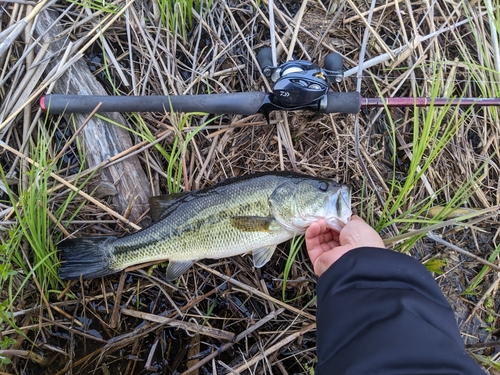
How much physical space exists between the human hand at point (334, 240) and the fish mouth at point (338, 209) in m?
0.05

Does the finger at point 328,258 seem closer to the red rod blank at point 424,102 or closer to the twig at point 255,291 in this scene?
the twig at point 255,291

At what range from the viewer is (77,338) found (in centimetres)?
336

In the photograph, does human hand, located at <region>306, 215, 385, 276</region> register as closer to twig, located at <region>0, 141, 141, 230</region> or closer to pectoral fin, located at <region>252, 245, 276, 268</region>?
pectoral fin, located at <region>252, 245, 276, 268</region>

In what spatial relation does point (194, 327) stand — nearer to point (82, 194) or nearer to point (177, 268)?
point (177, 268)

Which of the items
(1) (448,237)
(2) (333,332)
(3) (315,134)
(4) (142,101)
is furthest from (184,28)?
(1) (448,237)

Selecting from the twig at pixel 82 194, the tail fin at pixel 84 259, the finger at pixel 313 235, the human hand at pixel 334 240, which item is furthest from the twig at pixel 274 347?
the twig at pixel 82 194

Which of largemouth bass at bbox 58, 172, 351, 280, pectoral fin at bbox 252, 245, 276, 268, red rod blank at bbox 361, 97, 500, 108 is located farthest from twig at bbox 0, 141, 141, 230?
red rod blank at bbox 361, 97, 500, 108

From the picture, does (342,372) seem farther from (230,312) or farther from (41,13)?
(41,13)

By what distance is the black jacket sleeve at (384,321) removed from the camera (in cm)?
192

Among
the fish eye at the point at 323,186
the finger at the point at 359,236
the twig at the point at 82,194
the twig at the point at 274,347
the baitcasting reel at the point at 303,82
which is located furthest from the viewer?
the twig at the point at 82,194

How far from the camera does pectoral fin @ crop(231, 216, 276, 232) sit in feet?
10.4

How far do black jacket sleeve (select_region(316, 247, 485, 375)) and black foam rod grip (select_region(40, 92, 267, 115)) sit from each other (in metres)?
1.63

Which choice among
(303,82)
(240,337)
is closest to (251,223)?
(240,337)

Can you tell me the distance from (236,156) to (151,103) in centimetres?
92
